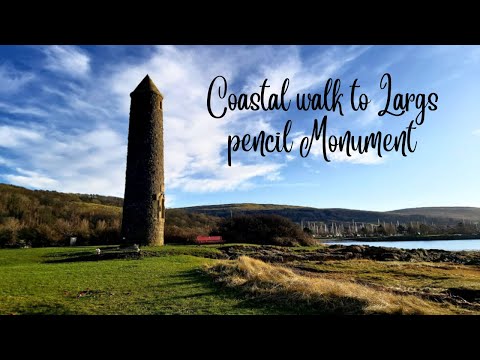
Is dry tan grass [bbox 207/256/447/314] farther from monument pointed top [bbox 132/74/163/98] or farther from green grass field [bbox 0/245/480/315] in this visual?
monument pointed top [bbox 132/74/163/98]

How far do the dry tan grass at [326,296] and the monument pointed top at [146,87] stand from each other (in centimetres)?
1623

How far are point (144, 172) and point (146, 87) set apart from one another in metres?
5.80

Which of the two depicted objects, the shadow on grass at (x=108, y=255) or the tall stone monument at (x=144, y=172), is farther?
the tall stone monument at (x=144, y=172)

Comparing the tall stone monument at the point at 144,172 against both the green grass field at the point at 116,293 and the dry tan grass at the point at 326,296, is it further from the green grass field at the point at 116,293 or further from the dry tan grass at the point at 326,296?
the dry tan grass at the point at 326,296

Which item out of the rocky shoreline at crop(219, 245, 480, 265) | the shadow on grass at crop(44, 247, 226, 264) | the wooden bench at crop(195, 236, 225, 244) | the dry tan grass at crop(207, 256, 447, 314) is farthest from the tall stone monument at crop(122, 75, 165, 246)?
the dry tan grass at crop(207, 256, 447, 314)

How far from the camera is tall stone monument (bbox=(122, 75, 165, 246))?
2119 cm

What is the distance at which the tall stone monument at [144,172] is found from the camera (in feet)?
69.5

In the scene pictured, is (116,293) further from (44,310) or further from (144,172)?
(144,172)

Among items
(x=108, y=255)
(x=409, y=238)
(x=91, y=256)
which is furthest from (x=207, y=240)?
(x=409, y=238)

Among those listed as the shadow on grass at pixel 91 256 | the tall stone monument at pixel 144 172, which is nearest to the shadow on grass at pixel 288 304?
the shadow on grass at pixel 91 256

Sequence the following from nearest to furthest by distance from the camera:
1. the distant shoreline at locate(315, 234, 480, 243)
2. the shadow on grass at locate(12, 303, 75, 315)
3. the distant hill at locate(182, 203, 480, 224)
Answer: the shadow on grass at locate(12, 303, 75, 315) < the distant shoreline at locate(315, 234, 480, 243) < the distant hill at locate(182, 203, 480, 224)

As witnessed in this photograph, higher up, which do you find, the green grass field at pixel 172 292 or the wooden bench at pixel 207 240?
the wooden bench at pixel 207 240
